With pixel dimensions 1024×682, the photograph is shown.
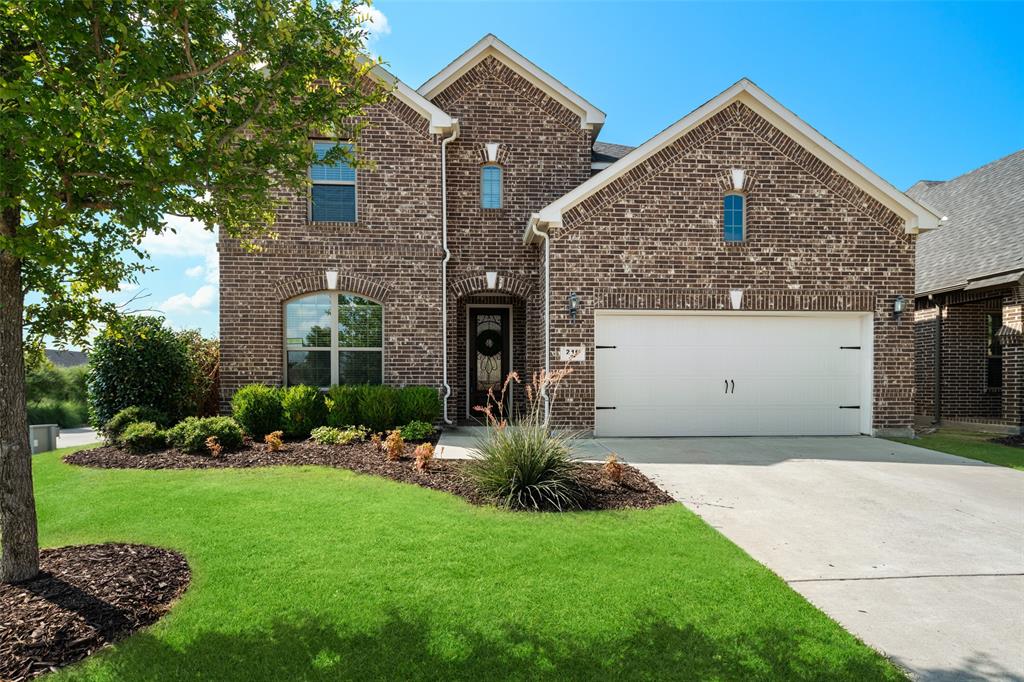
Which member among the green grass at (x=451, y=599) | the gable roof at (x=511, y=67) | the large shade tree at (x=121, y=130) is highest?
the gable roof at (x=511, y=67)

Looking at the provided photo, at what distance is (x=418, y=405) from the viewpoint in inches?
393

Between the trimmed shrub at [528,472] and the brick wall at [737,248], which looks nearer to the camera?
the trimmed shrub at [528,472]

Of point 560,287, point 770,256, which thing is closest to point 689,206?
point 770,256

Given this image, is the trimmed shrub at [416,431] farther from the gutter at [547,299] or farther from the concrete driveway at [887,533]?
the concrete driveway at [887,533]

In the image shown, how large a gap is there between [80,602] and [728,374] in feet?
32.3

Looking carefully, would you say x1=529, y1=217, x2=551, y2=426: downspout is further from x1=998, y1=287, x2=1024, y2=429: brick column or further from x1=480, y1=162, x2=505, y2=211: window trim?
x1=998, y1=287, x2=1024, y2=429: brick column

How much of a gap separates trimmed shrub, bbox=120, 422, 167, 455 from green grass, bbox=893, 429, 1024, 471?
13110mm

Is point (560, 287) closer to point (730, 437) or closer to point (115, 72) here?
point (730, 437)

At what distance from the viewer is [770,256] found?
10297 mm

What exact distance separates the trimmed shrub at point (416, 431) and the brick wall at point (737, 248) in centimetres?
241

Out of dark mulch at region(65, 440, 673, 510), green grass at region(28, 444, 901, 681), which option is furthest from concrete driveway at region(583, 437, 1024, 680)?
dark mulch at region(65, 440, 673, 510)

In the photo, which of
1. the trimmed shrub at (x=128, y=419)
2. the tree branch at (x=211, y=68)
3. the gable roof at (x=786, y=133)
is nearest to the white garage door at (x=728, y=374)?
the gable roof at (x=786, y=133)

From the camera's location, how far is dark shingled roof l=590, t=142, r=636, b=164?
13.2 m

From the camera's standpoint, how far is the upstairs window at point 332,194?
1061cm
